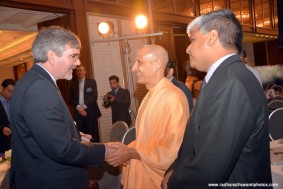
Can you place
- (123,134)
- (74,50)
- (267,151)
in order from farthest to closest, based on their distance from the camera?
(123,134) < (74,50) < (267,151)

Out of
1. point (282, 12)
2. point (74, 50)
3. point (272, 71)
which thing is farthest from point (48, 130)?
point (272, 71)

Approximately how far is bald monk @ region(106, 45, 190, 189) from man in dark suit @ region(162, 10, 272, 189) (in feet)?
1.72

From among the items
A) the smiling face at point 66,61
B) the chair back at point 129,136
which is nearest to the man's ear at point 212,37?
the smiling face at point 66,61

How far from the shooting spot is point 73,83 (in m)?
5.77

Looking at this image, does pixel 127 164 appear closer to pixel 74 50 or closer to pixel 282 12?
pixel 74 50

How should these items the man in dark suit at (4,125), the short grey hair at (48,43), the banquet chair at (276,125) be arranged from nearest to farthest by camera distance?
the short grey hair at (48,43) < the banquet chair at (276,125) < the man in dark suit at (4,125)

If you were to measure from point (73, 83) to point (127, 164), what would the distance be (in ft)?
12.6

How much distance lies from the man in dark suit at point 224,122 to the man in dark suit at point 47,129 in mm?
616

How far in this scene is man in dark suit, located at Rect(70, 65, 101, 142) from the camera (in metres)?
5.65

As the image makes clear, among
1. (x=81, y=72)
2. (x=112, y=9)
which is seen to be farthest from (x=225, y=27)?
(x=112, y=9)

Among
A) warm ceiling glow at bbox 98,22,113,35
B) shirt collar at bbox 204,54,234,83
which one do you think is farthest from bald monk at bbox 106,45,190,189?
warm ceiling glow at bbox 98,22,113,35

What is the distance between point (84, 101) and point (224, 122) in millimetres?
4809

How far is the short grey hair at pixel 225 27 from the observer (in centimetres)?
134

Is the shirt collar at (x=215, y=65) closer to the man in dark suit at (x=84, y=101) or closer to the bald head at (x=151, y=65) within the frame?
the bald head at (x=151, y=65)
